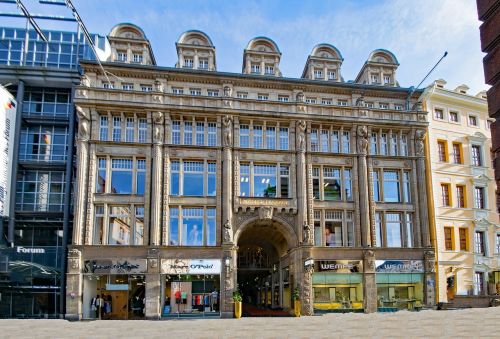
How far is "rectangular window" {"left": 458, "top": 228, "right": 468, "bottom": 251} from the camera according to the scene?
38781 millimetres

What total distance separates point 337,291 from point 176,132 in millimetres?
16471

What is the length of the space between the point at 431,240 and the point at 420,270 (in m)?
2.66

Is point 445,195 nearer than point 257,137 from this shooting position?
No

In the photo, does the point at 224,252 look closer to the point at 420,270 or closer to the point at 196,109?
the point at 196,109

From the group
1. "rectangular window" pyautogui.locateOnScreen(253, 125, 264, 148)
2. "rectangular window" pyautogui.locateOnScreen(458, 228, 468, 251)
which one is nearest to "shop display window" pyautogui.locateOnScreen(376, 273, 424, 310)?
"rectangular window" pyautogui.locateOnScreen(458, 228, 468, 251)

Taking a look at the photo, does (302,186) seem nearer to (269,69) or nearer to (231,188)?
(231,188)

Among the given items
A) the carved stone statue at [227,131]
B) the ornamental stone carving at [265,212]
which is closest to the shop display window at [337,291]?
the ornamental stone carving at [265,212]

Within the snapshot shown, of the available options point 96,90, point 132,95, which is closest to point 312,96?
point 132,95

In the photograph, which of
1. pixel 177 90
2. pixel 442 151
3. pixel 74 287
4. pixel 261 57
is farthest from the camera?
pixel 261 57

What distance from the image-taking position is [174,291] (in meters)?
32.9

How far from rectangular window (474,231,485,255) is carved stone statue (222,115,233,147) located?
21.6 meters

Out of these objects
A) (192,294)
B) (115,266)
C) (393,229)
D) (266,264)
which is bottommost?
(192,294)

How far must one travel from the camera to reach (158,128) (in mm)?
34656

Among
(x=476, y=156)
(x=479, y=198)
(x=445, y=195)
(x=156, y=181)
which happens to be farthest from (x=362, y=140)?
(x=156, y=181)
